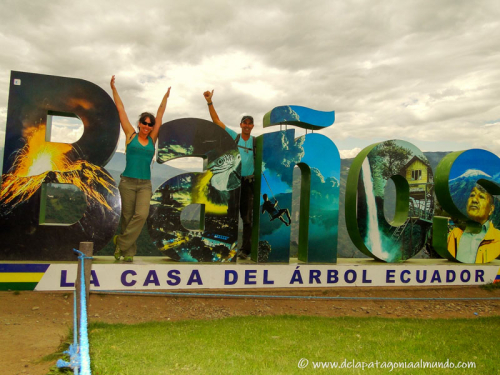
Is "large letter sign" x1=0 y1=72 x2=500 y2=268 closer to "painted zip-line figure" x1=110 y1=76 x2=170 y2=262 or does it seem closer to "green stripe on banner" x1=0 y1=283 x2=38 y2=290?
"painted zip-line figure" x1=110 y1=76 x2=170 y2=262

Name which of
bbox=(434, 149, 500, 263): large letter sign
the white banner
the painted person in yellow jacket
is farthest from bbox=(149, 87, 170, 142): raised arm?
the painted person in yellow jacket

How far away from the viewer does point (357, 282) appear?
7219 millimetres

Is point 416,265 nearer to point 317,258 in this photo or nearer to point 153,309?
point 317,258

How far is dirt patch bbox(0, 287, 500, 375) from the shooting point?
4.51 m

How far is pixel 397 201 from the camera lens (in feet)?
27.0

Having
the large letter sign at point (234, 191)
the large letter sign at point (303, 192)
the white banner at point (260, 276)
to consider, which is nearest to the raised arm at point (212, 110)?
the large letter sign at point (234, 191)

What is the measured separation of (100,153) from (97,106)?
2.33 ft

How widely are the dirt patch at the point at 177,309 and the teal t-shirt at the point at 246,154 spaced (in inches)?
81.2

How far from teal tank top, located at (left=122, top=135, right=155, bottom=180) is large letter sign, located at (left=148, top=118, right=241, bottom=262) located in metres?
0.25

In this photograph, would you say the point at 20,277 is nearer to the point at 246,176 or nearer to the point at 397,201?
the point at 246,176

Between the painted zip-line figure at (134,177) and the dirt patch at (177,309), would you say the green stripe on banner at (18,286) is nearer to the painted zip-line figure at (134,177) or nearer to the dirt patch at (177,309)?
the dirt patch at (177,309)

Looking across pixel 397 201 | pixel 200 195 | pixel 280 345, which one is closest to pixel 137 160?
pixel 200 195

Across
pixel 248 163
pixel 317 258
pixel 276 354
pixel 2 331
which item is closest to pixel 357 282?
pixel 317 258

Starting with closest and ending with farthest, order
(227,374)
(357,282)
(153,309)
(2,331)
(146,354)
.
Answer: (227,374) → (146,354) → (2,331) → (153,309) → (357,282)
